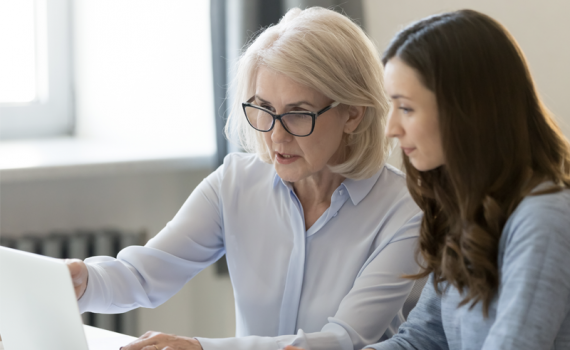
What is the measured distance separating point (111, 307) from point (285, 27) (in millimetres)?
738

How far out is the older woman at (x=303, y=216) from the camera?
4.16 feet

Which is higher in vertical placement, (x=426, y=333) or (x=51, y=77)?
(x=51, y=77)

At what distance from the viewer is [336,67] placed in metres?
1.29

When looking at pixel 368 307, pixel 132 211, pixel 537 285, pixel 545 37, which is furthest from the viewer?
pixel 132 211

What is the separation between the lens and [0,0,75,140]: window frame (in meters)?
2.41

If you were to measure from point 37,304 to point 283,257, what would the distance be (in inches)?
23.6

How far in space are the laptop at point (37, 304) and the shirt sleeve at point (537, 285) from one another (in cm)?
60

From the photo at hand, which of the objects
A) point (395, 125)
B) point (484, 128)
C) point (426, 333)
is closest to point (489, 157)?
point (484, 128)

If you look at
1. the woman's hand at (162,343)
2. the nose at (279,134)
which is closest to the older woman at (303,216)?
the nose at (279,134)

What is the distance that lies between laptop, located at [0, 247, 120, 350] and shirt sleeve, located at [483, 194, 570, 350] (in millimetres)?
600

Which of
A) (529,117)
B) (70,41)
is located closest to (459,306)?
(529,117)

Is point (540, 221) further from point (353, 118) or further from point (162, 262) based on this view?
point (162, 262)

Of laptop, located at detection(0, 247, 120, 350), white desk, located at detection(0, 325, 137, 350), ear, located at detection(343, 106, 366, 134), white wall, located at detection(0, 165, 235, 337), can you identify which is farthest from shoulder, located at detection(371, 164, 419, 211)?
white wall, located at detection(0, 165, 235, 337)

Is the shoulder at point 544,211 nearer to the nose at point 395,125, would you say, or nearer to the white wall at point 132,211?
the nose at point 395,125
